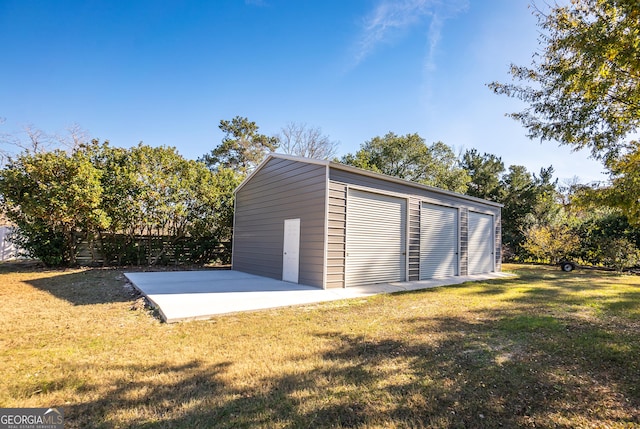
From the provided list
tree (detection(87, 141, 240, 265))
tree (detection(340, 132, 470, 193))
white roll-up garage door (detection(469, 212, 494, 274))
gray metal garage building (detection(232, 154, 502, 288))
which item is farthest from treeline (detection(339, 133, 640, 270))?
tree (detection(87, 141, 240, 265))

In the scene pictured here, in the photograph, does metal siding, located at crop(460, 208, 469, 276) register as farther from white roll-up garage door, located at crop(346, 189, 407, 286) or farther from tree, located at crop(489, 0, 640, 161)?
tree, located at crop(489, 0, 640, 161)

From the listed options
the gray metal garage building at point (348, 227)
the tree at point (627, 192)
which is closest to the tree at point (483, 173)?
the gray metal garage building at point (348, 227)

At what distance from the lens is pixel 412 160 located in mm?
20984

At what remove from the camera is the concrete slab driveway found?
205 inches

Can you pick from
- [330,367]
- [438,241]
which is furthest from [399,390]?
[438,241]

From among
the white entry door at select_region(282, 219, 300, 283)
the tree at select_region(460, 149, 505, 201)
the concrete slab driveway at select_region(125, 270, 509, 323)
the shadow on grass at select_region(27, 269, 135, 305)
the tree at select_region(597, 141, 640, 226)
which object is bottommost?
the shadow on grass at select_region(27, 269, 135, 305)

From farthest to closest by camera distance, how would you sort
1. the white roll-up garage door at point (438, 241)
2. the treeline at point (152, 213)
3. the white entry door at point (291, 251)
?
the treeline at point (152, 213)
the white roll-up garage door at point (438, 241)
the white entry door at point (291, 251)

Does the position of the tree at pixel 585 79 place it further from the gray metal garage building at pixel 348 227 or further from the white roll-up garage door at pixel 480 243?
the white roll-up garage door at pixel 480 243

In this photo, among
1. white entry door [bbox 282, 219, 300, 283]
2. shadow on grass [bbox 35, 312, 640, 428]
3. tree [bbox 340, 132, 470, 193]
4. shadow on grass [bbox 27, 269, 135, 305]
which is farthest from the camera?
tree [bbox 340, 132, 470, 193]

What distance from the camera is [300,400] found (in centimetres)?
236

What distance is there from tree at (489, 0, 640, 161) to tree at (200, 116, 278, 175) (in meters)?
20.6

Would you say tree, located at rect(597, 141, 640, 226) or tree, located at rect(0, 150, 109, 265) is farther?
tree, located at rect(0, 150, 109, 265)

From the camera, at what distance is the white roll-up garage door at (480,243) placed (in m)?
11.7

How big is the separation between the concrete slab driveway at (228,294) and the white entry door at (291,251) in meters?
0.32
